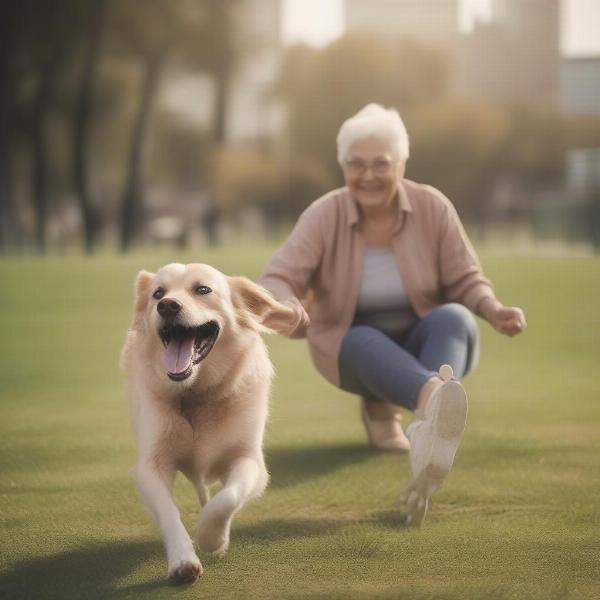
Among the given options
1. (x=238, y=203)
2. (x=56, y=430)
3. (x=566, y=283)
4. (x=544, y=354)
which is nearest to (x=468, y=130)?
(x=238, y=203)

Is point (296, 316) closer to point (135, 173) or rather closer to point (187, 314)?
point (187, 314)

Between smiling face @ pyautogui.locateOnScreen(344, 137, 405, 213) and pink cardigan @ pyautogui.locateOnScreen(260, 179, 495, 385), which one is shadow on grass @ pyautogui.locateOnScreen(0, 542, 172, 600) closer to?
pink cardigan @ pyautogui.locateOnScreen(260, 179, 495, 385)

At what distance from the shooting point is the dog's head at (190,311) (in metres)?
3.88

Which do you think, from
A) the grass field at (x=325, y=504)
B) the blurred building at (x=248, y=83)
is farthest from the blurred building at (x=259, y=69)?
the grass field at (x=325, y=504)

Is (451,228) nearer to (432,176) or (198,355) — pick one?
(198,355)

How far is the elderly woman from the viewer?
523 centimetres

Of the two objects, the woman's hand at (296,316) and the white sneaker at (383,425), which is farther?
the white sneaker at (383,425)

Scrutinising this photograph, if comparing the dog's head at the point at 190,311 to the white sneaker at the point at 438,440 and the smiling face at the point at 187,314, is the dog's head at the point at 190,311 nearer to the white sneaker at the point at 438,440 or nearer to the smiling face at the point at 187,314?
the smiling face at the point at 187,314

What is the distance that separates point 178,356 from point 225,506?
0.54 meters

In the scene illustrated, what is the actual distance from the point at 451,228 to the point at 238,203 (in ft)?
172

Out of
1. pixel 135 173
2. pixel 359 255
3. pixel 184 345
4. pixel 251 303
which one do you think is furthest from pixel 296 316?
pixel 135 173

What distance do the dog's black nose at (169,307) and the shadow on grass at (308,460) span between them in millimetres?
1472

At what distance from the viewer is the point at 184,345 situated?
3.97 meters

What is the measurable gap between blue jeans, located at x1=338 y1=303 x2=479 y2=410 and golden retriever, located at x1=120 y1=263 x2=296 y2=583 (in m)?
0.71
